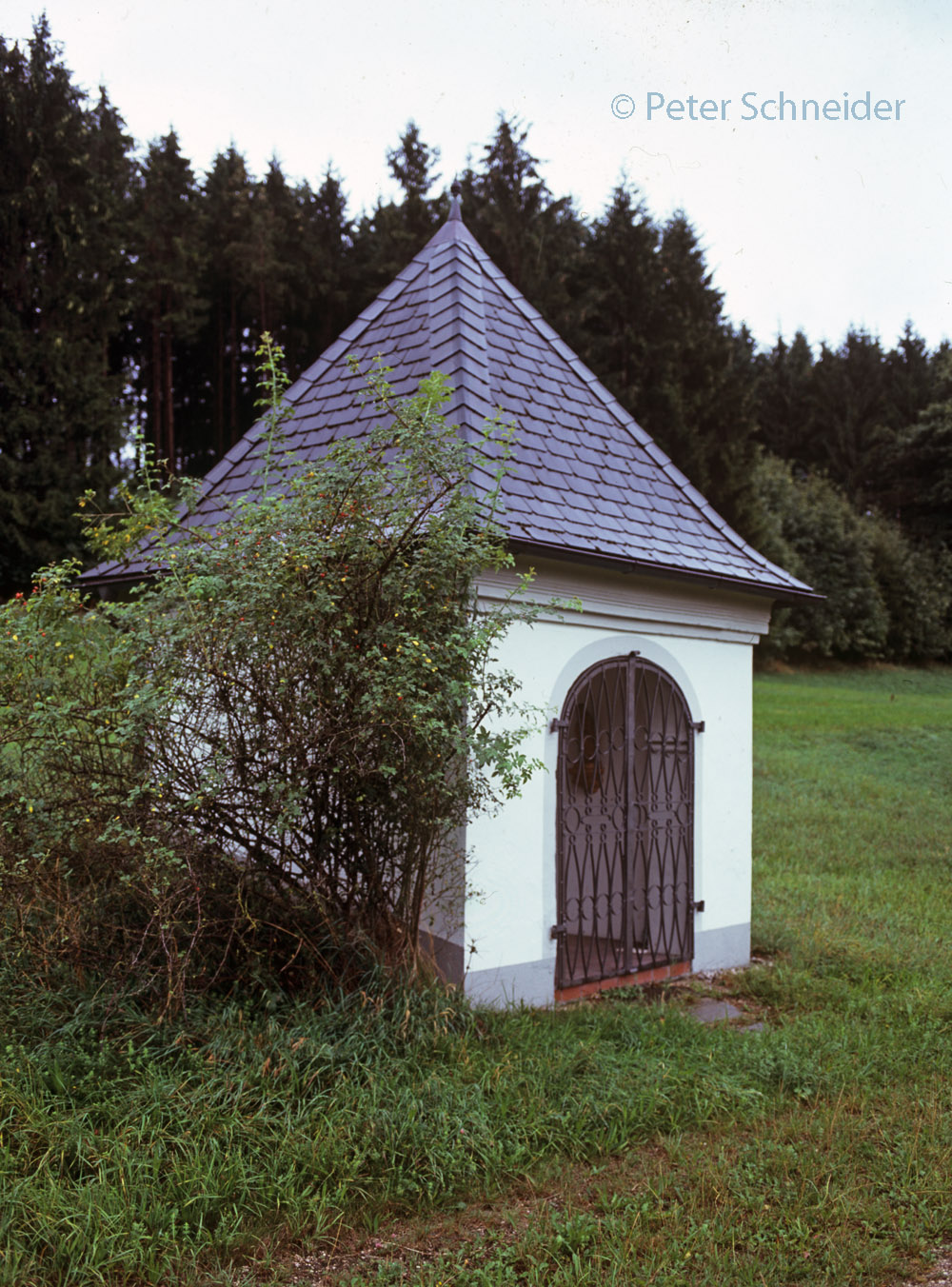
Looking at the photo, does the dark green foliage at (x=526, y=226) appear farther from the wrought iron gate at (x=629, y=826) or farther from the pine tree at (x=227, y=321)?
the wrought iron gate at (x=629, y=826)

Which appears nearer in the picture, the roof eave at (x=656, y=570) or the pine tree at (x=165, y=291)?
the roof eave at (x=656, y=570)

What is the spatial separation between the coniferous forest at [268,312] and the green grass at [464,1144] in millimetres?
13584

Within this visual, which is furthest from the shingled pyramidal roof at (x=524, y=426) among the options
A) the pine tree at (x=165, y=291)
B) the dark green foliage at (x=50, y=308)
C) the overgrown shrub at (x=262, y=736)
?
the pine tree at (x=165, y=291)

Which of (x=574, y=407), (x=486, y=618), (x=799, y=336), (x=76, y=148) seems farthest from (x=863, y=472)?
(x=486, y=618)

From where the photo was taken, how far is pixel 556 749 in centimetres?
→ 612

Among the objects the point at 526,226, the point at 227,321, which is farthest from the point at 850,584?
the point at 227,321

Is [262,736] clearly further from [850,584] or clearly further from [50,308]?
[850,584]

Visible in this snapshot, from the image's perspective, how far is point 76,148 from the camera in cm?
1859

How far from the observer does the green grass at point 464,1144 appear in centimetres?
324

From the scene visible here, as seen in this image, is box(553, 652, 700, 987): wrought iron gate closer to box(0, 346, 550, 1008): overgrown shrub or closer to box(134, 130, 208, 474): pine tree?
box(0, 346, 550, 1008): overgrown shrub

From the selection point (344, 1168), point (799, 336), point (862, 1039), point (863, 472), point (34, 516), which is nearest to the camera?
point (344, 1168)

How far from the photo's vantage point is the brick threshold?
20.2ft

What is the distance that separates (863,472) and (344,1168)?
1478 inches

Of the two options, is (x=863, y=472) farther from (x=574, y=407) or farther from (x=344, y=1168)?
(x=344, y=1168)
